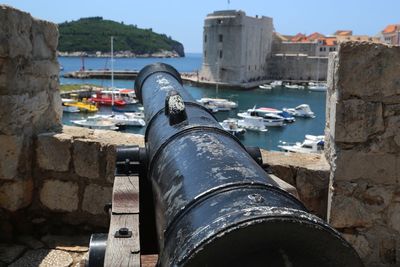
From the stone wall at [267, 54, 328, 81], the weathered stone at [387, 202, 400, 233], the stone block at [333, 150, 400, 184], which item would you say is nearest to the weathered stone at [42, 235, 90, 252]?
the stone block at [333, 150, 400, 184]

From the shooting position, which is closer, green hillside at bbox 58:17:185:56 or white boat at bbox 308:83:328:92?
white boat at bbox 308:83:328:92

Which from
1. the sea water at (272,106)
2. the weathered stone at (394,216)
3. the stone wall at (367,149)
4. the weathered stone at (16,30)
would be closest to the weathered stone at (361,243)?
the stone wall at (367,149)

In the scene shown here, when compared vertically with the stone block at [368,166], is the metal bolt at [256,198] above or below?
above

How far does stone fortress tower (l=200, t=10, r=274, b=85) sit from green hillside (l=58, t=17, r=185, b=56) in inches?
2809

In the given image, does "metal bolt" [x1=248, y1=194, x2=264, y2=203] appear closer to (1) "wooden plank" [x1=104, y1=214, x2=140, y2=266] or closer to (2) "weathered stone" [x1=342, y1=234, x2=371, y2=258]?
(1) "wooden plank" [x1=104, y1=214, x2=140, y2=266]

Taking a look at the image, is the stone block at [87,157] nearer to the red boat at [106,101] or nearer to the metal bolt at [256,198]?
the metal bolt at [256,198]

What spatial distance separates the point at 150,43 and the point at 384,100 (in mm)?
146246

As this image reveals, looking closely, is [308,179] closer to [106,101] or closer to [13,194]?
[13,194]

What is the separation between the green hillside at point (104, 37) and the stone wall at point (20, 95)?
122m

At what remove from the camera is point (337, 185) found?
9.80ft

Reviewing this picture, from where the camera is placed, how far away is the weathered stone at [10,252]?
3.12 metres

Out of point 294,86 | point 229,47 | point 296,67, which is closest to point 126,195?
point 229,47

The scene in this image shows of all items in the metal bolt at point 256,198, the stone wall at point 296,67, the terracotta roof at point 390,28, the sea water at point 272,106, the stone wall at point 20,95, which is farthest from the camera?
the terracotta roof at point 390,28

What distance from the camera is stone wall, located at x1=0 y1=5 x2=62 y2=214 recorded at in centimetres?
325
